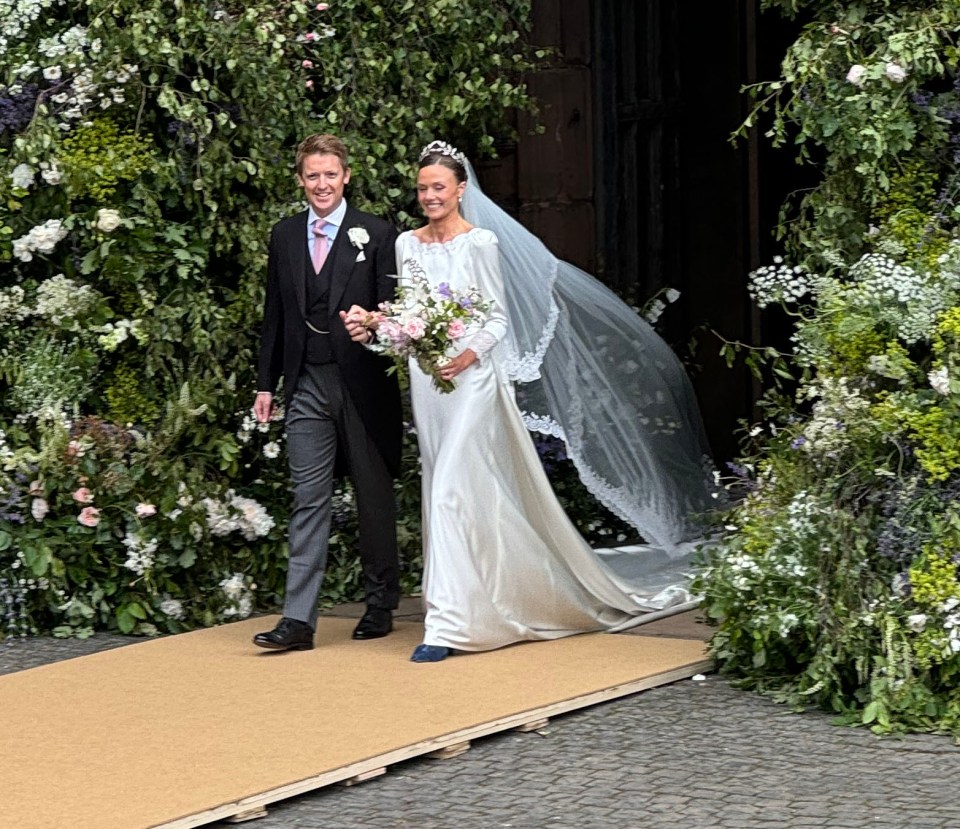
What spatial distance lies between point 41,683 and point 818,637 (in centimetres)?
260

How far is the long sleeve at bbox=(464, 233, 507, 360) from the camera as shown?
6.89 metres

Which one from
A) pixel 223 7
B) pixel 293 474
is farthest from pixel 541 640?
pixel 223 7

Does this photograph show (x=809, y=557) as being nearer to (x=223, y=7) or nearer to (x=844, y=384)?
(x=844, y=384)

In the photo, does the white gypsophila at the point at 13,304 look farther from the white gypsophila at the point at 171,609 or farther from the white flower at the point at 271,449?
the white gypsophila at the point at 171,609

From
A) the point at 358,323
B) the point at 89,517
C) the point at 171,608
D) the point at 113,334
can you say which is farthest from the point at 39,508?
the point at 358,323

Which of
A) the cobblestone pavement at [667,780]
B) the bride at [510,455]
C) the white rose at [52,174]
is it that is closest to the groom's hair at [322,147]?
the bride at [510,455]

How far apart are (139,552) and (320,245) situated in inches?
59.2

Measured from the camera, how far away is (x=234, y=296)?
8297mm

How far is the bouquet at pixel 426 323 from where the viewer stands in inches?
260

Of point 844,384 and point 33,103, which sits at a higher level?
point 33,103

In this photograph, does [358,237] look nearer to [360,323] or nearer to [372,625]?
[360,323]

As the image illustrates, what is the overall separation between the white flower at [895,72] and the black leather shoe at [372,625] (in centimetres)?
264

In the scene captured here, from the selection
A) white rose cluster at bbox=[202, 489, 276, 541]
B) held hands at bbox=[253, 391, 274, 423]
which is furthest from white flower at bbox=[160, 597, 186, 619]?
held hands at bbox=[253, 391, 274, 423]

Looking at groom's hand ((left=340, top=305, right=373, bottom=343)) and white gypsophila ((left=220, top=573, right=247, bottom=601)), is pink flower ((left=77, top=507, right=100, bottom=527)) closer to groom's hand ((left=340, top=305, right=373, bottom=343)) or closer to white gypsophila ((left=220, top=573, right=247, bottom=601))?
white gypsophila ((left=220, top=573, right=247, bottom=601))
